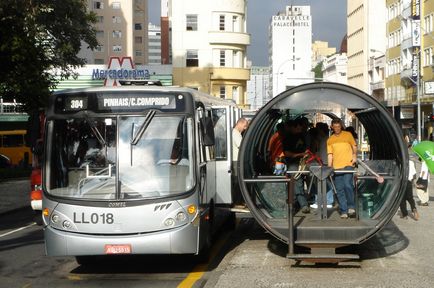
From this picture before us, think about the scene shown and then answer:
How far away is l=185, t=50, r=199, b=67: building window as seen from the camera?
67500 mm

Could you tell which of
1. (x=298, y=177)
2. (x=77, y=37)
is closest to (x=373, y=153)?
(x=298, y=177)

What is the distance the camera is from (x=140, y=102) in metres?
10.5

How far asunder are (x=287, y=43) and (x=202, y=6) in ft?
393

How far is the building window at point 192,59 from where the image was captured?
→ 221 ft

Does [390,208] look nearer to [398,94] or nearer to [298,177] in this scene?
[298,177]

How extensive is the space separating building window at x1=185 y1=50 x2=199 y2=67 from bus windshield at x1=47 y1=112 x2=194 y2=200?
2253 inches

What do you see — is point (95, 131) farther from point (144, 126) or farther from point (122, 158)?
point (144, 126)

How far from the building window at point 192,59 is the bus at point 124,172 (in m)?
57.0

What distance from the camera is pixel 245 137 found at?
10.8 metres

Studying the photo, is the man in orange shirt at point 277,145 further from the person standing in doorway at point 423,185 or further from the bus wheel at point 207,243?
the person standing in doorway at point 423,185

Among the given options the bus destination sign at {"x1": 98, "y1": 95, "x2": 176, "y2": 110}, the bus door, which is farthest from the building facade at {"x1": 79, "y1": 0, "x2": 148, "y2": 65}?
the bus destination sign at {"x1": 98, "y1": 95, "x2": 176, "y2": 110}

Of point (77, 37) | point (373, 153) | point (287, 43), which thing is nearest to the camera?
point (373, 153)

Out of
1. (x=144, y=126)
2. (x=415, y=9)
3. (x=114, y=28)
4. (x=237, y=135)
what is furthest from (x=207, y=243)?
(x=114, y=28)

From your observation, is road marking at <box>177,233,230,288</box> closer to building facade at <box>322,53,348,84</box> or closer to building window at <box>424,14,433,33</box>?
building window at <box>424,14,433,33</box>
